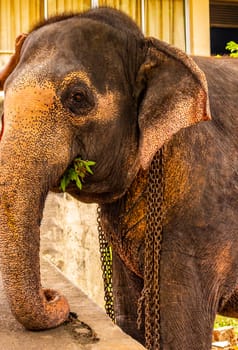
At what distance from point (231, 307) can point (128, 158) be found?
1093 millimetres

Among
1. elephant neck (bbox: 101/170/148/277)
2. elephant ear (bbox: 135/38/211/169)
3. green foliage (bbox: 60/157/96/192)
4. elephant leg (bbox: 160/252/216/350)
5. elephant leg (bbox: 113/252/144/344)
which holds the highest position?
elephant ear (bbox: 135/38/211/169)

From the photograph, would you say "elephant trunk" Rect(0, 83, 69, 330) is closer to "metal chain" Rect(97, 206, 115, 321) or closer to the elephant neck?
the elephant neck

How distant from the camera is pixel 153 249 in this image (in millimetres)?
3904

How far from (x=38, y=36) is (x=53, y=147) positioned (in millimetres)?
606

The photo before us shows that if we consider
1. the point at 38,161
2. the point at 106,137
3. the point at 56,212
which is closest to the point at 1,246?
the point at 38,161

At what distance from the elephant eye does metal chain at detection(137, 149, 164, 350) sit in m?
0.43

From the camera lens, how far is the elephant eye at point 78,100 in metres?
3.60

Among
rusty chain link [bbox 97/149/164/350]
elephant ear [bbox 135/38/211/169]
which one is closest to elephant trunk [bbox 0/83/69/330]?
elephant ear [bbox 135/38/211/169]

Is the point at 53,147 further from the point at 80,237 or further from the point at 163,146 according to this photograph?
the point at 80,237

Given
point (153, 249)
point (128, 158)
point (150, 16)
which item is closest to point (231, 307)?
point (153, 249)

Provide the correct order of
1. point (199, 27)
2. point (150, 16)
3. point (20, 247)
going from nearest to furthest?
point (20, 247) < point (199, 27) < point (150, 16)

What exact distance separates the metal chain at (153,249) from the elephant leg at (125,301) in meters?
0.56

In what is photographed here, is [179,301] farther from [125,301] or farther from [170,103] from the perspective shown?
[170,103]

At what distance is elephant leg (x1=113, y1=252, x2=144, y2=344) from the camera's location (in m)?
4.56
